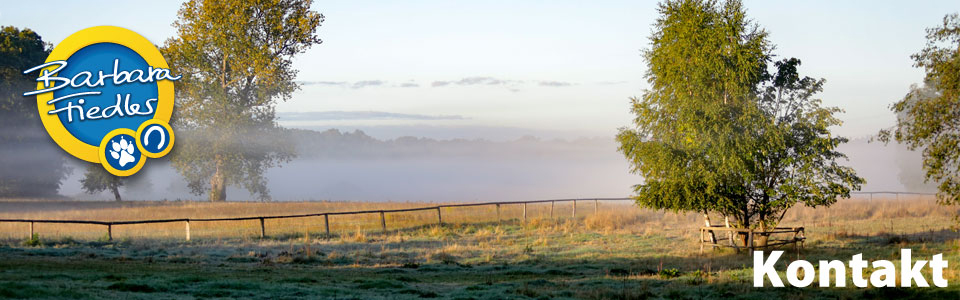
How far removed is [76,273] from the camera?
60.1ft

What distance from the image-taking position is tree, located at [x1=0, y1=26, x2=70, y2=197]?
56625mm

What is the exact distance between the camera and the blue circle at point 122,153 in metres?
41.5

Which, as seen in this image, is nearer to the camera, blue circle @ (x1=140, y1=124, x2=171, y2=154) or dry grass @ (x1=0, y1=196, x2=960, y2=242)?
dry grass @ (x1=0, y1=196, x2=960, y2=242)

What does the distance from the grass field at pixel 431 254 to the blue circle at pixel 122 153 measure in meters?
2.97

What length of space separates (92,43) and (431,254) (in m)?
22.5

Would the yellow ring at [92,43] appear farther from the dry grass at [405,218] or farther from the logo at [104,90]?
the dry grass at [405,218]

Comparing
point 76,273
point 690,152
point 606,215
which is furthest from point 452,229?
point 76,273

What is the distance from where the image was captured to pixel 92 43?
1519 inches

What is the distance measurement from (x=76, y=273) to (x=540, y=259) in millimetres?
14531

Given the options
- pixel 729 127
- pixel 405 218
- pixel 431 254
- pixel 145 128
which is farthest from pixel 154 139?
pixel 729 127

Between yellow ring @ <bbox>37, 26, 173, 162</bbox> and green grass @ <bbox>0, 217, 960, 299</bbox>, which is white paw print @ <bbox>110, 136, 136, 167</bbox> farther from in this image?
green grass @ <bbox>0, 217, 960, 299</bbox>

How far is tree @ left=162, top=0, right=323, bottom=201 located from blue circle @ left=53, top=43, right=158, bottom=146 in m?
10.3

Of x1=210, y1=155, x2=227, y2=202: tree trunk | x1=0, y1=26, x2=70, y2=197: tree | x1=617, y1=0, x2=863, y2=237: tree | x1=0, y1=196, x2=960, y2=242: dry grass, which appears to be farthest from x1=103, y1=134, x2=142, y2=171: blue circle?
x1=617, y1=0, x2=863, y2=237: tree

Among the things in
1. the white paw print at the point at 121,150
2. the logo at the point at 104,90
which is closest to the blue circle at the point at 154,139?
the white paw print at the point at 121,150
